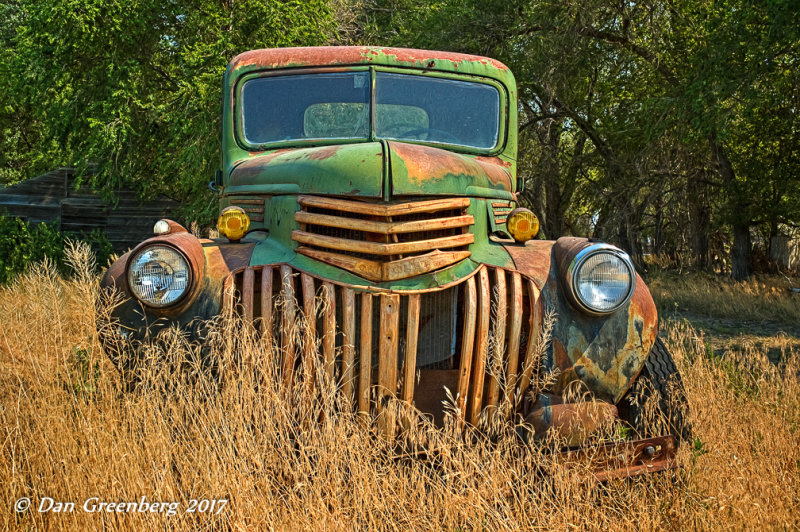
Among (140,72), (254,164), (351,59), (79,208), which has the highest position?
(140,72)

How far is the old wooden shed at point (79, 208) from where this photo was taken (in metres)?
13.8

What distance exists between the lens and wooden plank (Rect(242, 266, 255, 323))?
3039mm

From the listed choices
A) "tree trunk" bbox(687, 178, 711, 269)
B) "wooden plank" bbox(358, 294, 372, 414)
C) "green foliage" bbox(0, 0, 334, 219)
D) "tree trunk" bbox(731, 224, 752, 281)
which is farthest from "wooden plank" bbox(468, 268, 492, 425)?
"tree trunk" bbox(687, 178, 711, 269)

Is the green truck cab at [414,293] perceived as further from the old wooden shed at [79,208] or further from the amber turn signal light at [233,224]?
the old wooden shed at [79,208]

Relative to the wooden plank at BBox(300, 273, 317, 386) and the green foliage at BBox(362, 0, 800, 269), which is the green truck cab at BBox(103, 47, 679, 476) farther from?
the green foliage at BBox(362, 0, 800, 269)

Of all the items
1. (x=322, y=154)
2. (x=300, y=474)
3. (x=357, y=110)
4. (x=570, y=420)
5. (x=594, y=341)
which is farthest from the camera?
(x=357, y=110)

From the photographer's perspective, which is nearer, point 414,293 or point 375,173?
point 414,293

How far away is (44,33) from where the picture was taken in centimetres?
1132

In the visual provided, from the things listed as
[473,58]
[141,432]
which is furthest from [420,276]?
[473,58]

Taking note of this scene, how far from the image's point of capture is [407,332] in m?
2.96

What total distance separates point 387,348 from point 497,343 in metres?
0.47

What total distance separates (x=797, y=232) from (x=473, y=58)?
11.6 m

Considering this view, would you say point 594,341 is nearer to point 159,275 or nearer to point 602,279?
point 602,279

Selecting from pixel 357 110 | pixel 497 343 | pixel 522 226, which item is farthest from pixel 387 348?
pixel 357 110
